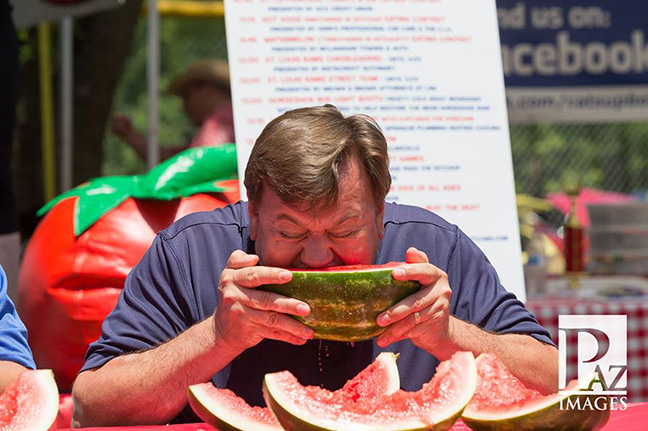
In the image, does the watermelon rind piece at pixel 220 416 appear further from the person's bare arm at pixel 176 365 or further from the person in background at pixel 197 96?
the person in background at pixel 197 96

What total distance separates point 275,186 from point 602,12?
583 cm

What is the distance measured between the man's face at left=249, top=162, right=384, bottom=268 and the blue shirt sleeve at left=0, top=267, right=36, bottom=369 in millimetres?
692

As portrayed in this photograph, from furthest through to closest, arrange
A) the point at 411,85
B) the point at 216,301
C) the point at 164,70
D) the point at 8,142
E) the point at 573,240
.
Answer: the point at 164,70 → the point at 573,240 → the point at 8,142 → the point at 411,85 → the point at 216,301

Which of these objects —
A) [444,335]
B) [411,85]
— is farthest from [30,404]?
[411,85]

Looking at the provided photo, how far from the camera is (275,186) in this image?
7.97ft

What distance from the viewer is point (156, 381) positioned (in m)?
2.45

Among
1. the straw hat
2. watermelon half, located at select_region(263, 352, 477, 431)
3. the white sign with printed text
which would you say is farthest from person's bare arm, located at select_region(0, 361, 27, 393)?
the straw hat

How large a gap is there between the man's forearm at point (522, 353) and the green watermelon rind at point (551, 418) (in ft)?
2.28

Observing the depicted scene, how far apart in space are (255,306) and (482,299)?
3.08 feet

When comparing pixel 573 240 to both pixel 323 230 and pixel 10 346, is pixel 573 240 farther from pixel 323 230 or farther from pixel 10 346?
pixel 10 346

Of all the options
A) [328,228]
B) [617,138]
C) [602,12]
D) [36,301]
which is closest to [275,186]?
[328,228]

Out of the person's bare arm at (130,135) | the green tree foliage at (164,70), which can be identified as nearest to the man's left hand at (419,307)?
the person's bare arm at (130,135)

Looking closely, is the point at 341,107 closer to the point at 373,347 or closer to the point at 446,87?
the point at 446,87

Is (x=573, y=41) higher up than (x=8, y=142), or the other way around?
(x=573, y=41)
